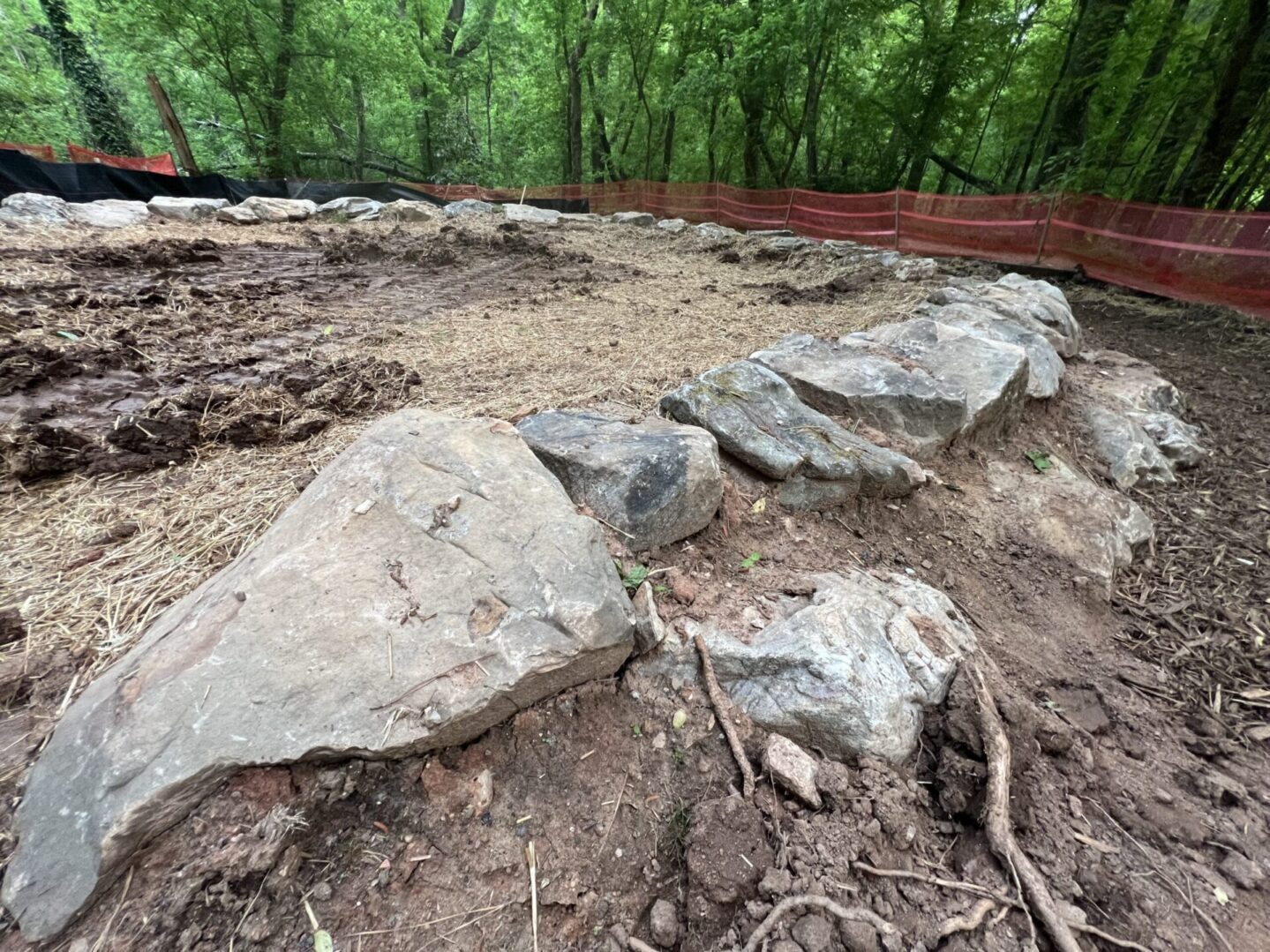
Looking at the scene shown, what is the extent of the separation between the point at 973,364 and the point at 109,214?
32.6ft

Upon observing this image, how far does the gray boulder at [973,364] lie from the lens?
9.70ft

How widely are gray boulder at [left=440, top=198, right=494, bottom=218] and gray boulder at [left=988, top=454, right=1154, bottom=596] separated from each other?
9.84 meters

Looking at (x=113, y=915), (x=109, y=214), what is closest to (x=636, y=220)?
(x=109, y=214)

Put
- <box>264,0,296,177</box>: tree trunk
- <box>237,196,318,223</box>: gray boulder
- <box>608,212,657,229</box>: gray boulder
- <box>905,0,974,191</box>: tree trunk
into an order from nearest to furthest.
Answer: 1. <box>237,196,318,223</box>: gray boulder
2. <box>905,0,974,191</box>: tree trunk
3. <box>608,212,657,229</box>: gray boulder
4. <box>264,0,296,177</box>: tree trunk

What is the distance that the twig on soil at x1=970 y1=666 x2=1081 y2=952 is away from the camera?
114cm

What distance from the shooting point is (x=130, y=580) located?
1555 millimetres

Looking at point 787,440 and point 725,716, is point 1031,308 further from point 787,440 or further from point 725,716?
point 725,716

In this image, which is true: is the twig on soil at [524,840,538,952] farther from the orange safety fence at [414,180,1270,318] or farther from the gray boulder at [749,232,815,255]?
the orange safety fence at [414,180,1270,318]

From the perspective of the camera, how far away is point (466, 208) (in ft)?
33.8

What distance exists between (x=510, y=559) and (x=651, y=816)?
73 centimetres

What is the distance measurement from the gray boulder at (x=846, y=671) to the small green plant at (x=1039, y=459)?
1.76m

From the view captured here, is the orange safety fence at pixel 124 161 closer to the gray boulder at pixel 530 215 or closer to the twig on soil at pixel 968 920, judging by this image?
the gray boulder at pixel 530 215

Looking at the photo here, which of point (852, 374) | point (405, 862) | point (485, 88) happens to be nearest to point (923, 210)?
point (852, 374)

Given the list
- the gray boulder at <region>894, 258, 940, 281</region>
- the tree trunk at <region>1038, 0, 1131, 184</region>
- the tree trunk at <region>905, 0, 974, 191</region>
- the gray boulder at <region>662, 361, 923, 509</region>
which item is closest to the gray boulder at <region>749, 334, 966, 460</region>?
the gray boulder at <region>662, 361, 923, 509</region>
